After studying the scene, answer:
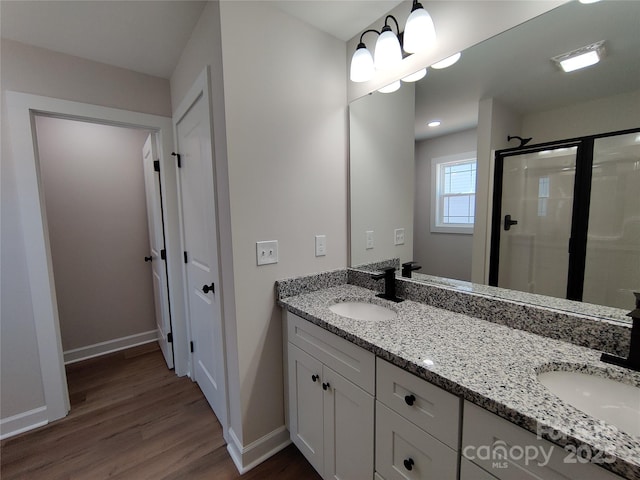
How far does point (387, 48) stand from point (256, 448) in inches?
86.2

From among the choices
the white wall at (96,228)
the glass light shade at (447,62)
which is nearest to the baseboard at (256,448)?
the white wall at (96,228)

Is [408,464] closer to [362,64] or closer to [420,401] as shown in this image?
[420,401]

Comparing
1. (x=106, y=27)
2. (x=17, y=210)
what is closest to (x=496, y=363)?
(x=106, y=27)

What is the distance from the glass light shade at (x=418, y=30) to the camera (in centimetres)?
118

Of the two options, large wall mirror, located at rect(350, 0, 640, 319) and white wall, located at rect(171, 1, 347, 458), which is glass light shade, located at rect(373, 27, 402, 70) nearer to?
large wall mirror, located at rect(350, 0, 640, 319)

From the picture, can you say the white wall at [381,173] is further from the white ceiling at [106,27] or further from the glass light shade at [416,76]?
the white ceiling at [106,27]

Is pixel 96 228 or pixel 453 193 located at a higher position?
pixel 453 193

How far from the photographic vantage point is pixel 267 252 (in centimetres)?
145

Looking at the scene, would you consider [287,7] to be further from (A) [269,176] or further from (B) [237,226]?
(B) [237,226]

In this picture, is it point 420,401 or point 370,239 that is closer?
point 420,401

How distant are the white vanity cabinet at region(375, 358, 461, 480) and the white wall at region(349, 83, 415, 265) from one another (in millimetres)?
828

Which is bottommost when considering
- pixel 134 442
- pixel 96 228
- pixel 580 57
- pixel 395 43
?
pixel 134 442

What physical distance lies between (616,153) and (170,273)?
2.60 meters

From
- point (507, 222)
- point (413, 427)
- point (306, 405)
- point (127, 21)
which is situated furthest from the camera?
point (127, 21)
